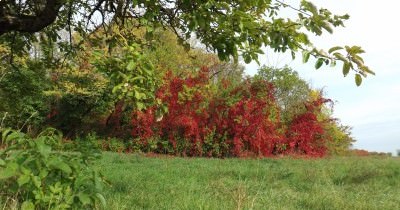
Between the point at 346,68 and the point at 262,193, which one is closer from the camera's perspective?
the point at 346,68

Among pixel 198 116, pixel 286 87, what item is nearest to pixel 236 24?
pixel 198 116

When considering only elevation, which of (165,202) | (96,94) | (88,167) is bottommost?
(165,202)

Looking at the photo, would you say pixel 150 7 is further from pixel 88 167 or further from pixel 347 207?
pixel 347 207

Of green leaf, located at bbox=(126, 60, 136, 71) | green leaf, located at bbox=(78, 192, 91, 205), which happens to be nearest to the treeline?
green leaf, located at bbox=(126, 60, 136, 71)

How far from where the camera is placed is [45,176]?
3285 millimetres

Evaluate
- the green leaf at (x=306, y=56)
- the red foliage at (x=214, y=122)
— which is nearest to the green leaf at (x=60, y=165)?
the green leaf at (x=306, y=56)

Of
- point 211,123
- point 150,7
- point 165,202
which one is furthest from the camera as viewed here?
point 211,123

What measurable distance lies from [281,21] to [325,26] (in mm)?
416

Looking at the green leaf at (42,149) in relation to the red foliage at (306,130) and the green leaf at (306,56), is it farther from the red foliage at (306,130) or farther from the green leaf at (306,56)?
the red foliage at (306,130)

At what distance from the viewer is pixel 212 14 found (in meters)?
3.86

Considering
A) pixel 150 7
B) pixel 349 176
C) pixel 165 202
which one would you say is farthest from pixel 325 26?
pixel 349 176

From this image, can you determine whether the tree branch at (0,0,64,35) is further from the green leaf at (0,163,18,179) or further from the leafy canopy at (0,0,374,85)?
the green leaf at (0,163,18,179)

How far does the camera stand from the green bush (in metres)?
3.24

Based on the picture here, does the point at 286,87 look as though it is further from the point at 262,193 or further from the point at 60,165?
the point at 60,165
